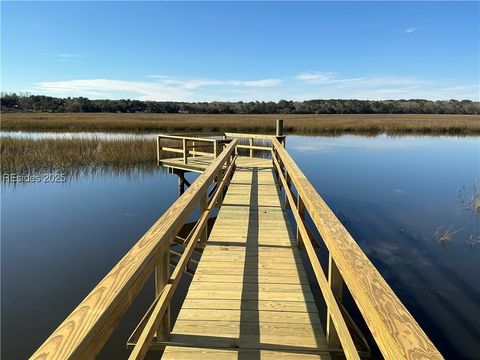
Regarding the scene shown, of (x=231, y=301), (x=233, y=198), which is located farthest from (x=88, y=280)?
(x=231, y=301)

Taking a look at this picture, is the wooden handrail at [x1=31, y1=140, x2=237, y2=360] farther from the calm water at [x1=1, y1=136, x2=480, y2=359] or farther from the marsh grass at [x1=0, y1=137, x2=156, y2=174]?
the marsh grass at [x1=0, y1=137, x2=156, y2=174]

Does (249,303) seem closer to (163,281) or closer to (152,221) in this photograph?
(163,281)

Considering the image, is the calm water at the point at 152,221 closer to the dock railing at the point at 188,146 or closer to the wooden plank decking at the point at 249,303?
the dock railing at the point at 188,146

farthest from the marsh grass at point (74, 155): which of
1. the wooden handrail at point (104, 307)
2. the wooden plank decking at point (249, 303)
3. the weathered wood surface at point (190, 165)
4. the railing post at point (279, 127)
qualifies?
the wooden handrail at point (104, 307)

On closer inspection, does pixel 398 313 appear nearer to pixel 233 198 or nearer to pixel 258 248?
pixel 258 248

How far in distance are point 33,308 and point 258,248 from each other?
369 cm

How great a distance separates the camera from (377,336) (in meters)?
1.38

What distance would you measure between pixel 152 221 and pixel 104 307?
8982 millimetres

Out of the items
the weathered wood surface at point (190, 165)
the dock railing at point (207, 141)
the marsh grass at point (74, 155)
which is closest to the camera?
the dock railing at point (207, 141)

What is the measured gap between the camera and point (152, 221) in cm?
1008

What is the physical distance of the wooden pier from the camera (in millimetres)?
1287

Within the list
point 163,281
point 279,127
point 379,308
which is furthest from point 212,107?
point 379,308

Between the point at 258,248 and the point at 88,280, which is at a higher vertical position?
the point at 258,248

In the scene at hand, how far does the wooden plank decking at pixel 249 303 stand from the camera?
2.63m
